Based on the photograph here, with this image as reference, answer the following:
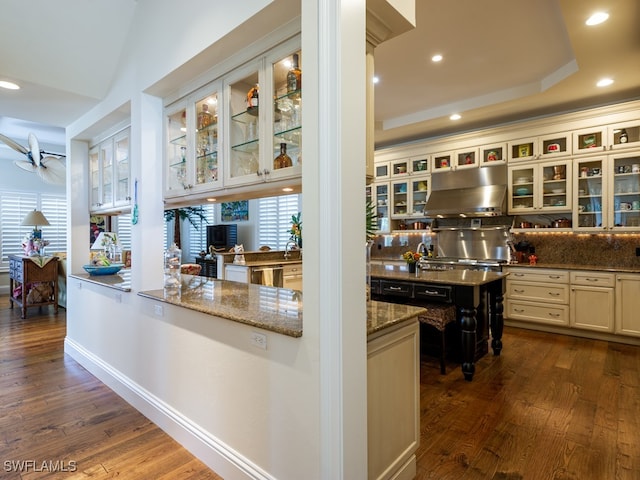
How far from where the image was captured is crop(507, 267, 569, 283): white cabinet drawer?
439 cm

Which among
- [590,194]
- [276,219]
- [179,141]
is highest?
[179,141]

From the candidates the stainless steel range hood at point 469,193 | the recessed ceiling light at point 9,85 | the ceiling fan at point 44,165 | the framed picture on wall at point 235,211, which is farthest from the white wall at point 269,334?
the framed picture on wall at point 235,211

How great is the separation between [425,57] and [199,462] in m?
4.00

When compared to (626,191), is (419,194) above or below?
above

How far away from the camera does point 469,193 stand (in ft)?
17.4

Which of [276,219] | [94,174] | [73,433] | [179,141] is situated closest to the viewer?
[73,433]

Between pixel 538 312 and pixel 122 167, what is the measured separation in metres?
5.16

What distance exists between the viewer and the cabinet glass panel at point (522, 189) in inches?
195

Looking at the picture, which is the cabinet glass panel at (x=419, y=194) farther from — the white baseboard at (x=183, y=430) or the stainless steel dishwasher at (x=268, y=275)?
the white baseboard at (x=183, y=430)

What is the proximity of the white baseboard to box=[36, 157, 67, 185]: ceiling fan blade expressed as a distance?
2282mm

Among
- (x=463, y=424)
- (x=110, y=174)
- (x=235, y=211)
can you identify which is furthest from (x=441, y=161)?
(x=235, y=211)

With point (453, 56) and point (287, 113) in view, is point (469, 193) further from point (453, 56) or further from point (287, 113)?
point (287, 113)

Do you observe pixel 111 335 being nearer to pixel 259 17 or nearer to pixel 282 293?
pixel 282 293

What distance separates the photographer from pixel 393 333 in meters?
1.71
